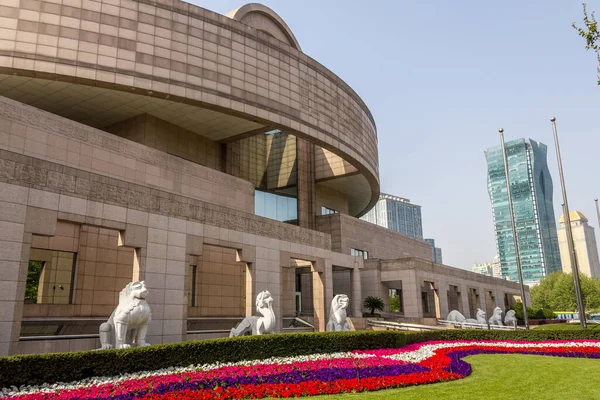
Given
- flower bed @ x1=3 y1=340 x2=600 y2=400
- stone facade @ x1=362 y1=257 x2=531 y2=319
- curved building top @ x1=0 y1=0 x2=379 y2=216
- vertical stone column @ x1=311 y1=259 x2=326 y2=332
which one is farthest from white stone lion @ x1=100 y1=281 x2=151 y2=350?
stone facade @ x1=362 y1=257 x2=531 y2=319

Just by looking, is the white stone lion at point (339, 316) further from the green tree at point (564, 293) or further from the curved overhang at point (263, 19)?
the green tree at point (564, 293)

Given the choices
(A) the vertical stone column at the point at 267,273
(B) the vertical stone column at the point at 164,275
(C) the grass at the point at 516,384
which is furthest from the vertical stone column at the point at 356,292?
(C) the grass at the point at 516,384

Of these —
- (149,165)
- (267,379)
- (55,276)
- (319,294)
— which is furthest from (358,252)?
(267,379)

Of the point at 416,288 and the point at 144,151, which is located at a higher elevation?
the point at 144,151

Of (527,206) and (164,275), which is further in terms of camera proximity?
(527,206)

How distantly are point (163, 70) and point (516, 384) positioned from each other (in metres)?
20.6

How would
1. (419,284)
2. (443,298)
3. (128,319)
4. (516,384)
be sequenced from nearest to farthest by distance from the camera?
(516,384)
(128,319)
(419,284)
(443,298)

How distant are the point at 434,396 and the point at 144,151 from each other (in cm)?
1881

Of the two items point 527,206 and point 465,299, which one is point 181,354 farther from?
point 527,206

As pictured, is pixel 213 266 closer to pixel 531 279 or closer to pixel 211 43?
pixel 211 43

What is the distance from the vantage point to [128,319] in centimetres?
1302

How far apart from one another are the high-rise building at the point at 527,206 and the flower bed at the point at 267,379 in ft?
566

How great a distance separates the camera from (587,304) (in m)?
67.2

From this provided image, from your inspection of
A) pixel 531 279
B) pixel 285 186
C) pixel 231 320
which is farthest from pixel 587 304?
pixel 531 279
